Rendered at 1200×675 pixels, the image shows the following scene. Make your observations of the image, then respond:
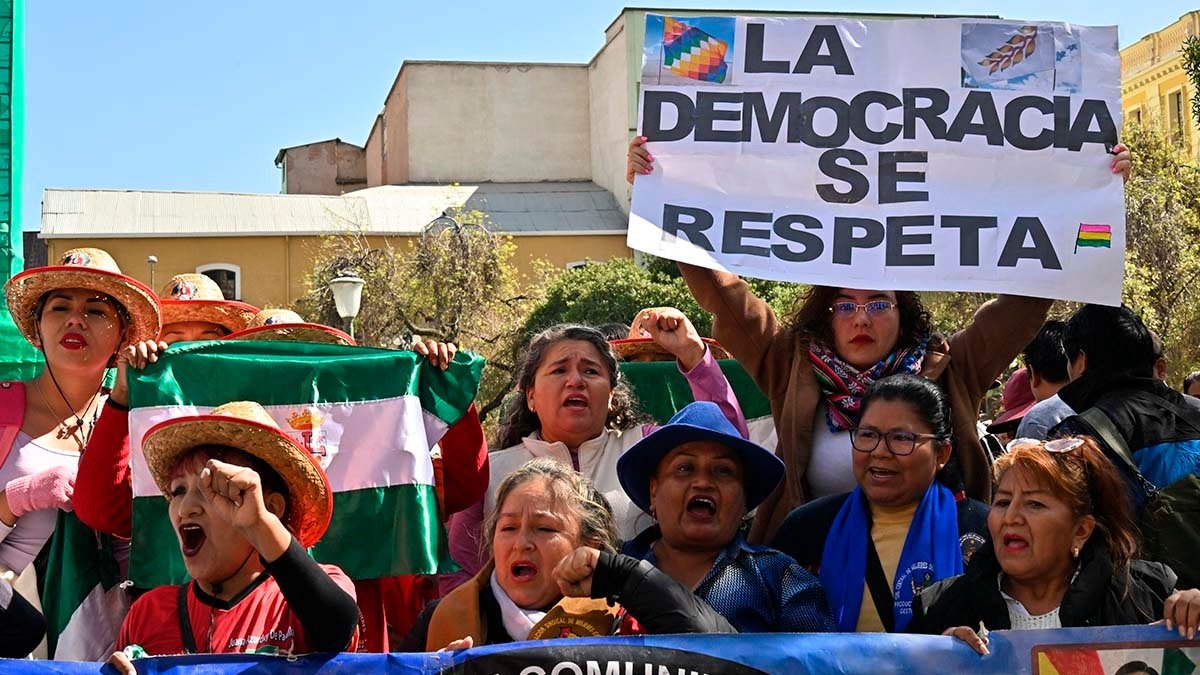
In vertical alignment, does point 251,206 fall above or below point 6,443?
above

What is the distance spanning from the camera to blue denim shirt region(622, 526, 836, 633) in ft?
12.4

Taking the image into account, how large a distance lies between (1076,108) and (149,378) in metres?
3.15

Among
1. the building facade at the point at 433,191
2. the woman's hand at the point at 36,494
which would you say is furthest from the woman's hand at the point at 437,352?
the building facade at the point at 433,191

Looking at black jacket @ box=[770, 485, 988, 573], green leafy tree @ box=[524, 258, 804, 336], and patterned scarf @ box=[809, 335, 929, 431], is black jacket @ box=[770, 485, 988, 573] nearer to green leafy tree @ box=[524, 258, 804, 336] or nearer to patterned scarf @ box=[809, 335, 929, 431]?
patterned scarf @ box=[809, 335, 929, 431]

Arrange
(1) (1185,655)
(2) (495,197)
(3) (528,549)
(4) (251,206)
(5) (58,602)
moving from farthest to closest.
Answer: (2) (495,197)
(4) (251,206)
(5) (58,602)
(3) (528,549)
(1) (1185,655)

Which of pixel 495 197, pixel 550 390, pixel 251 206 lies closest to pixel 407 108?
pixel 495 197

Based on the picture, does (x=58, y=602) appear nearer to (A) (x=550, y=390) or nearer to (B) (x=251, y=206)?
(A) (x=550, y=390)

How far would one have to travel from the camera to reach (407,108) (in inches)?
1732

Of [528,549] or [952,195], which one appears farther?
[952,195]

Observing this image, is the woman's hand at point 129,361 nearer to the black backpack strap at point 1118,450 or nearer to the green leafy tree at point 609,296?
the black backpack strap at point 1118,450

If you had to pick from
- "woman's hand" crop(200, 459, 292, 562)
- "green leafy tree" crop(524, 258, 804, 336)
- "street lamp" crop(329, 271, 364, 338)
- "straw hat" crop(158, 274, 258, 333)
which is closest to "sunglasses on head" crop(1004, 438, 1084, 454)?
"woman's hand" crop(200, 459, 292, 562)

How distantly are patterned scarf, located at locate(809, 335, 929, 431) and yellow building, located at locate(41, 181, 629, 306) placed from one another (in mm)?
31966

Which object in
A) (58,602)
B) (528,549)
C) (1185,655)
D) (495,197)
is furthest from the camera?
(495,197)

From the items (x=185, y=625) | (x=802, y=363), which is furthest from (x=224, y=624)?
(x=802, y=363)
